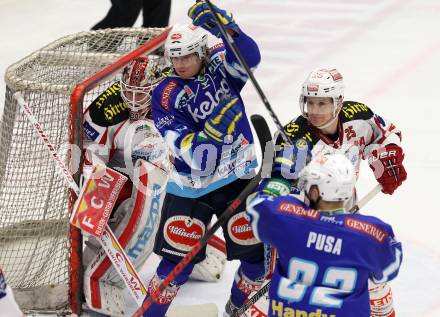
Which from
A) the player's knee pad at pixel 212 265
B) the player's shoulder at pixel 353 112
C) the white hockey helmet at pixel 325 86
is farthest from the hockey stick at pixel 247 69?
the player's knee pad at pixel 212 265

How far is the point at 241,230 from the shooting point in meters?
4.02

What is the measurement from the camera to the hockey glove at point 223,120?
12.6ft

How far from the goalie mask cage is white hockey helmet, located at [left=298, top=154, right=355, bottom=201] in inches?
45.6

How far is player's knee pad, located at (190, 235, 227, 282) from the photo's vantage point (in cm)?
459

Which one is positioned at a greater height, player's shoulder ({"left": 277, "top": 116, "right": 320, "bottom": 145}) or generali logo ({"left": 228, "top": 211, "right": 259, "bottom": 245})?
player's shoulder ({"left": 277, "top": 116, "right": 320, "bottom": 145})

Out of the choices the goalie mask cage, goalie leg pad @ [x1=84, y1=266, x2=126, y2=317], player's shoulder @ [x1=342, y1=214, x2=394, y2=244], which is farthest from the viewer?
goalie leg pad @ [x1=84, y1=266, x2=126, y2=317]

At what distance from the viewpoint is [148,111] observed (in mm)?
4262

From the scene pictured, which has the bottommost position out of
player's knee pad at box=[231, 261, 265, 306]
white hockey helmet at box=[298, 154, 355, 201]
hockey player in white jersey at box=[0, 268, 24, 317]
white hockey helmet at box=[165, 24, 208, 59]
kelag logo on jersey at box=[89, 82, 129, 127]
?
player's knee pad at box=[231, 261, 265, 306]

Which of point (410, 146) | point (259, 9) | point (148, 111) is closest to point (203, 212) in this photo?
point (148, 111)

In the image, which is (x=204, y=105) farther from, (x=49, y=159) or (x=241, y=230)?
(x=49, y=159)

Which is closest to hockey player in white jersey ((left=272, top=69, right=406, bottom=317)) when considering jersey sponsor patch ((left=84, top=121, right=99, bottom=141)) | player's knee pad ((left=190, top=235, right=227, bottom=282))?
jersey sponsor patch ((left=84, top=121, right=99, bottom=141))

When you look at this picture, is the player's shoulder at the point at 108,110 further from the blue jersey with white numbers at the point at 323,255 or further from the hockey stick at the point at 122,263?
the blue jersey with white numbers at the point at 323,255

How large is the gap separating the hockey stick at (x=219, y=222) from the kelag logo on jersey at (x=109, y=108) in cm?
64

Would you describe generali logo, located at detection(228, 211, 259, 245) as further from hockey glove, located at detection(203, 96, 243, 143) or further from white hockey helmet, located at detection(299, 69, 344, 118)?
white hockey helmet, located at detection(299, 69, 344, 118)
